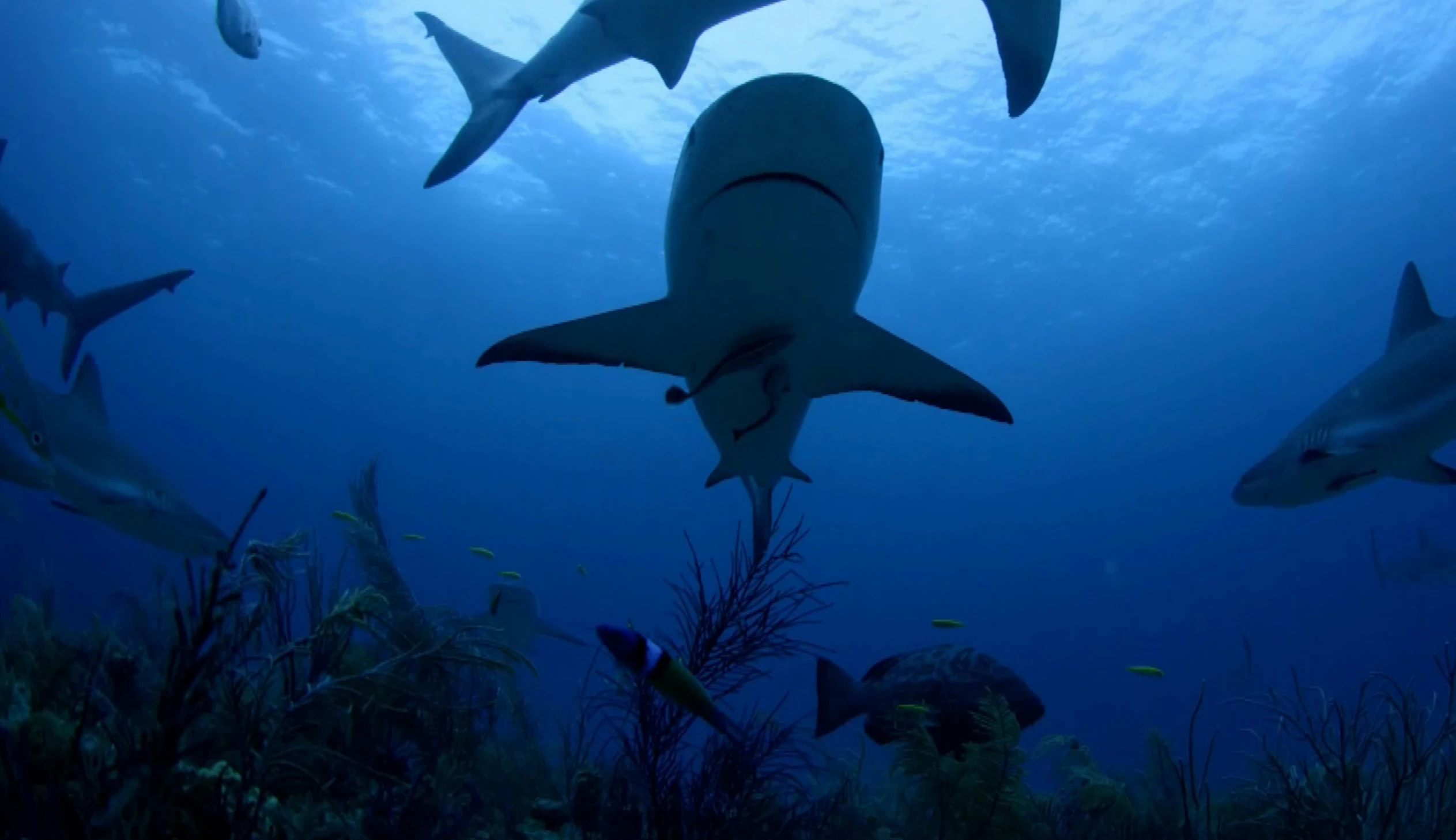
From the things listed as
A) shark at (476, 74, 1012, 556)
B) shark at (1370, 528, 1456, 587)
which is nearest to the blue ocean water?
shark at (476, 74, 1012, 556)

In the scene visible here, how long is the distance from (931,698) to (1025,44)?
4.81 m

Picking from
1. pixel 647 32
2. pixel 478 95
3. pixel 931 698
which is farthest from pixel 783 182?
pixel 478 95

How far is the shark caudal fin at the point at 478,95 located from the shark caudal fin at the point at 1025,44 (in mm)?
4019

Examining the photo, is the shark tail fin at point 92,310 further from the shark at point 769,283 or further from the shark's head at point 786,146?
the shark's head at point 786,146

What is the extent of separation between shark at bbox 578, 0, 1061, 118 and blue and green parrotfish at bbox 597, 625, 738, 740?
3732mm

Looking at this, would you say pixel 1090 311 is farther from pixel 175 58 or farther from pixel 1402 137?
pixel 175 58

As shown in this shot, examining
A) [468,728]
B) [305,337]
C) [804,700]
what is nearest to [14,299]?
[468,728]

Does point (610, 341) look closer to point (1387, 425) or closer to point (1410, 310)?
point (1387, 425)

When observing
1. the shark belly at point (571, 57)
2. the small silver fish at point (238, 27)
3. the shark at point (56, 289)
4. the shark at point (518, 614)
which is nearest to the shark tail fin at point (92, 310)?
the shark at point (56, 289)

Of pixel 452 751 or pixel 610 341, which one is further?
pixel 452 751

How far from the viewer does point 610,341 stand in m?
3.97

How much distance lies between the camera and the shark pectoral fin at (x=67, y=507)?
6028 millimetres

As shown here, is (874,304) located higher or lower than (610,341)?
higher

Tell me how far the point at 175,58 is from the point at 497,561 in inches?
2830
